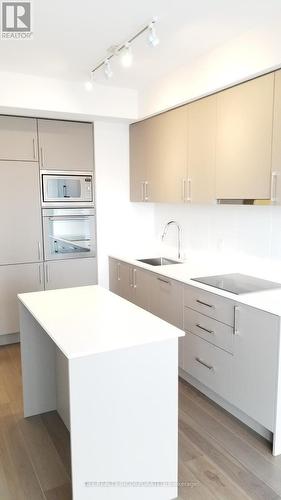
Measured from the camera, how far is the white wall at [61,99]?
3500mm

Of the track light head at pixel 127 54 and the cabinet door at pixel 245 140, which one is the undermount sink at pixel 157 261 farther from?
the track light head at pixel 127 54

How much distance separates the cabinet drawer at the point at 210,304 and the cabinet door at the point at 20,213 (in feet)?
6.16

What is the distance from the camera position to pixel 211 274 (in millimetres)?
3236

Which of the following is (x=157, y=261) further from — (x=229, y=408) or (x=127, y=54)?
(x=127, y=54)

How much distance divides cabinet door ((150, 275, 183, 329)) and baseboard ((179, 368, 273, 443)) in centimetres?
46

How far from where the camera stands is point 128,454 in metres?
1.84

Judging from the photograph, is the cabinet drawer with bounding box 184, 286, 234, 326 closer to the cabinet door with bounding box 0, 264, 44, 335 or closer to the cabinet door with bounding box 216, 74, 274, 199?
the cabinet door with bounding box 216, 74, 274, 199

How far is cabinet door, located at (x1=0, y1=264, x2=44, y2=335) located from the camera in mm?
4018

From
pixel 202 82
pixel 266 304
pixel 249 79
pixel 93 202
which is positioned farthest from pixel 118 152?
pixel 266 304

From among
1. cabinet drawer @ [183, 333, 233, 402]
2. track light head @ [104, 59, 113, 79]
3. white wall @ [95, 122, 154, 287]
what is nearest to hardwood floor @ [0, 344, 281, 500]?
cabinet drawer @ [183, 333, 233, 402]

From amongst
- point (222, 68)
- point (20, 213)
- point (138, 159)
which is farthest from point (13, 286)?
point (222, 68)

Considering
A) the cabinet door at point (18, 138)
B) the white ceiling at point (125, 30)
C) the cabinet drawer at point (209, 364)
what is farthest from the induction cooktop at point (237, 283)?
the cabinet door at point (18, 138)

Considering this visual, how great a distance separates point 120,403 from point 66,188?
2.87 metres

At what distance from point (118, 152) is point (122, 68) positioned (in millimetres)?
1166
